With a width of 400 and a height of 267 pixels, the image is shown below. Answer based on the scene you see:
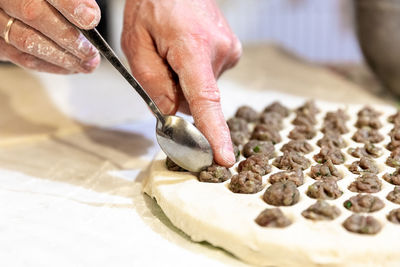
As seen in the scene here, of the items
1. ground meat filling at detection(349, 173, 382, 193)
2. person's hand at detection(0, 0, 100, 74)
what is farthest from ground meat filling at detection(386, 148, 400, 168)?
person's hand at detection(0, 0, 100, 74)

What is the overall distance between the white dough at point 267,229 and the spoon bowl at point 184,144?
6 cm

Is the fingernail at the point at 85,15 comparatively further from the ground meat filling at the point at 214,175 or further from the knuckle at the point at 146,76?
the ground meat filling at the point at 214,175

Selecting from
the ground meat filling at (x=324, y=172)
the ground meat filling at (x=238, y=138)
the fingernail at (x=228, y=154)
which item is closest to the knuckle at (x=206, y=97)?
the fingernail at (x=228, y=154)

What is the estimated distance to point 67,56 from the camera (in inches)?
62.7

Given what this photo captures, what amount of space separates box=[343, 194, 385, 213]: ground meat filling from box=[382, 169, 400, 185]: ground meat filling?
0.47 ft

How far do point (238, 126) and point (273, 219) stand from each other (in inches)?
25.3

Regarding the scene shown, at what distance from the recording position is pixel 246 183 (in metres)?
1.38

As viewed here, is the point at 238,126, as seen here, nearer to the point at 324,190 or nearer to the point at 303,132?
the point at 303,132

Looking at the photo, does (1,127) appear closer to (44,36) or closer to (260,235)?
(44,36)

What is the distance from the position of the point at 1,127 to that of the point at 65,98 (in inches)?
16.8

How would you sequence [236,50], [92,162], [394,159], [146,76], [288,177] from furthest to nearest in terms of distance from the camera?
[92,162]
[236,50]
[146,76]
[394,159]
[288,177]

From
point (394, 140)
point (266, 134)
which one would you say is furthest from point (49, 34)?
point (394, 140)

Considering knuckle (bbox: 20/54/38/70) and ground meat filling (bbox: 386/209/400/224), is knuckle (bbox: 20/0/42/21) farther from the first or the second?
ground meat filling (bbox: 386/209/400/224)

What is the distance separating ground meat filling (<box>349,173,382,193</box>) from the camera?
1.36m
